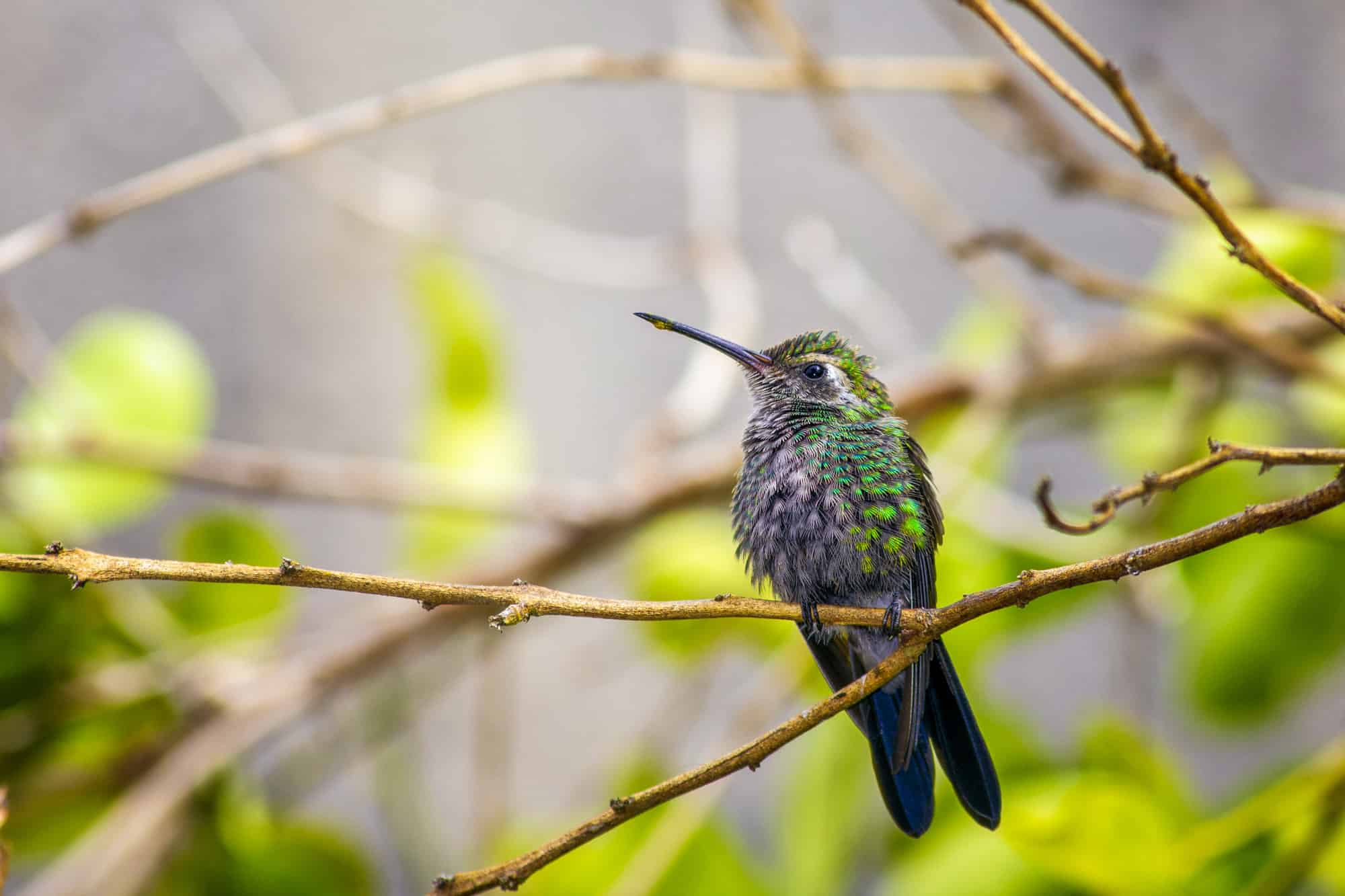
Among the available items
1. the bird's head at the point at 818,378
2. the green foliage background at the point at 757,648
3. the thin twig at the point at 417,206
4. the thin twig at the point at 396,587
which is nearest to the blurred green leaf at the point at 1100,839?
the green foliage background at the point at 757,648

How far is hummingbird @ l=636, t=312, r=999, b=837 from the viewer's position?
0.50m

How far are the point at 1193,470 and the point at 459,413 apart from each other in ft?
3.49

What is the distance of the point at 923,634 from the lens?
1.13 feet

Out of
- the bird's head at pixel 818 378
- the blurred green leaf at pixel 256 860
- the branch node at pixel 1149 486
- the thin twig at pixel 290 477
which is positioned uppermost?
the thin twig at pixel 290 477

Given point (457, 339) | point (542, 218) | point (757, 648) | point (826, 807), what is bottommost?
point (826, 807)

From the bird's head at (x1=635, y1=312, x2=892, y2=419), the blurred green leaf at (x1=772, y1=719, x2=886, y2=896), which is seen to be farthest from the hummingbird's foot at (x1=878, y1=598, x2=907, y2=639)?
the blurred green leaf at (x1=772, y1=719, x2=886, y2=896)

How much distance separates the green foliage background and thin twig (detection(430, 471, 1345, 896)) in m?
0.34

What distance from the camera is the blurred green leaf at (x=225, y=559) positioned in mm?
1114

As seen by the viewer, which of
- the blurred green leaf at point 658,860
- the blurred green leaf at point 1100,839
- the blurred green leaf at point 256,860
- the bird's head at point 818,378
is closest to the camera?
the bird's head at point 818,378

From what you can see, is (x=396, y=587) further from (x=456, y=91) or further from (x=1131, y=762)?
(x=1131, y=762)

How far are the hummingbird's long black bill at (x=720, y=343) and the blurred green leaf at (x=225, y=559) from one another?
2.50 feet

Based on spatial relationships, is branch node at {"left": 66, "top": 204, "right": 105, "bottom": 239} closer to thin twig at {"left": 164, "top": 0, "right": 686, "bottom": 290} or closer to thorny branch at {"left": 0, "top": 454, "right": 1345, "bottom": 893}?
thorny branch at {"left": 0, "top": 454, "right": 1345, "bottom": 893}

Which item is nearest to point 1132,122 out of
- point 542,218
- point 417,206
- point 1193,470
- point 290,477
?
point 1193,470

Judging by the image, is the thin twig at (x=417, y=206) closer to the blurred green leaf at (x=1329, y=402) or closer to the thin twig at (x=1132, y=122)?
the blurred green leaf at (x=1329, y=402)
